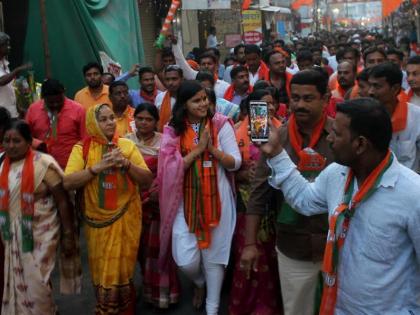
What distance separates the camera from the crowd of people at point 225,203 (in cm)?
235

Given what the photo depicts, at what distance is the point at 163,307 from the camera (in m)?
4.63

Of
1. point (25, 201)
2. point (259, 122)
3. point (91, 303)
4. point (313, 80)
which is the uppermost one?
point (313, 80)

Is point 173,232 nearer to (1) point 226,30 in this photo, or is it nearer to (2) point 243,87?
(2) point 243,87

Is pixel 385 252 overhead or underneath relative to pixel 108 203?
overhead

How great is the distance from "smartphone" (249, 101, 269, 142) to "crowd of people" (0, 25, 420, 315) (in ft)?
0.18

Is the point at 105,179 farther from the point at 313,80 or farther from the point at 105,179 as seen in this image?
the point at 313,80

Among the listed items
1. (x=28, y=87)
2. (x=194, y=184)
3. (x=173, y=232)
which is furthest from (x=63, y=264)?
(x=28, y=87)

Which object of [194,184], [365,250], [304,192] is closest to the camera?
[365,250]

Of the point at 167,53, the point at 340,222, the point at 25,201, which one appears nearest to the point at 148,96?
the point at 167,53

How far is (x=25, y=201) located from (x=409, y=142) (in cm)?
255

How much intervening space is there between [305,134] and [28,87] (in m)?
4.82

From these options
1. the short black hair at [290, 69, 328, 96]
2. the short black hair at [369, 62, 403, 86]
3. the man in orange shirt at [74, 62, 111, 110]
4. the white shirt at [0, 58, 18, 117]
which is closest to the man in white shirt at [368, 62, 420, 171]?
the short black hair at [369, 62, 403, 86]

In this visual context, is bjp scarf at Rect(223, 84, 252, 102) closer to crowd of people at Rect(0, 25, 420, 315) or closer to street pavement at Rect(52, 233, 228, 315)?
crowd of people at Rect(0, 25, 420, 315)

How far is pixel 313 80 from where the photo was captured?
3.13 m
